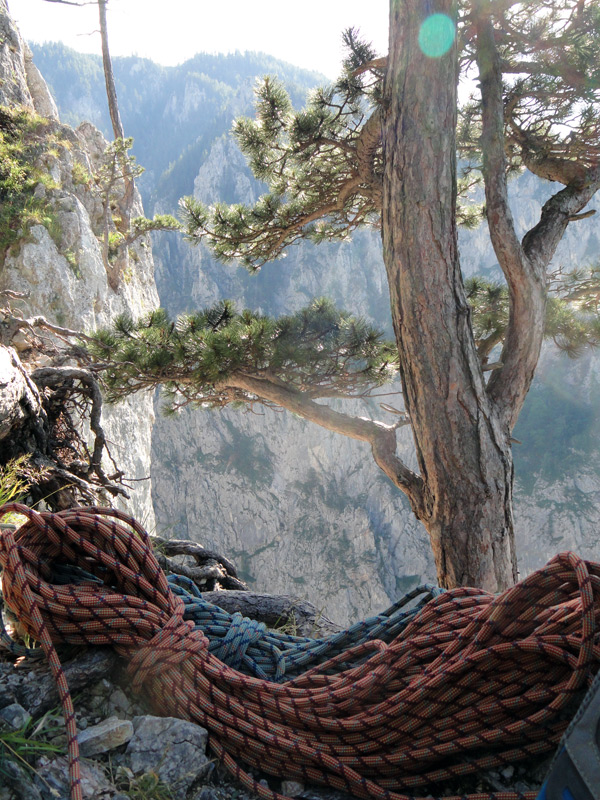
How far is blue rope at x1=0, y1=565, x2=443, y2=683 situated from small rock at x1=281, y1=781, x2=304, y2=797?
8.2 inches

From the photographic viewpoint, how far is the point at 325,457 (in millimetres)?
40219

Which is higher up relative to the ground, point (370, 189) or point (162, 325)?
point (370, 189)

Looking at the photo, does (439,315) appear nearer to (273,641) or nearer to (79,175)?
(273,641)

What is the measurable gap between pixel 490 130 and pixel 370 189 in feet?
2.82

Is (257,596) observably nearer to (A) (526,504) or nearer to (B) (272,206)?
(B) (272,206)

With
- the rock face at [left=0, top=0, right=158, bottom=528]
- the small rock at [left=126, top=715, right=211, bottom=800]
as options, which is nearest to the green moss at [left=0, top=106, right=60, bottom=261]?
the rock face at [left=0, top=0, right=158, bottom=528]

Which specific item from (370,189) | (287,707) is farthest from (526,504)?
(287,707)

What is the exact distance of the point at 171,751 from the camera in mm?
948

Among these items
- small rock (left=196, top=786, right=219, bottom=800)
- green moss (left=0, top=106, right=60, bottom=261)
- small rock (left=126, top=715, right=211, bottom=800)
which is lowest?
small rock (left=196, top=786, right=219, bottom=800)

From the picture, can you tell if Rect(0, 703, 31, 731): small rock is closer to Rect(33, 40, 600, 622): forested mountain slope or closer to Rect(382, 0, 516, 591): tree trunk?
Rect(382, 0, 516, 591): tree trunk

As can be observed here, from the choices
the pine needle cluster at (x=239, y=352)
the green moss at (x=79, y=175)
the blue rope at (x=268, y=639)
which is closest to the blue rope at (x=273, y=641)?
the blue rope at (x=268, y=639)

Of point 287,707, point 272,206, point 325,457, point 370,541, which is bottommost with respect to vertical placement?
point 370,541

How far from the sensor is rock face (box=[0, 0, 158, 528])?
860 centimetres

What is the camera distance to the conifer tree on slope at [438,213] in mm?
2723
